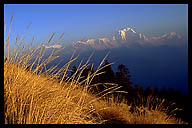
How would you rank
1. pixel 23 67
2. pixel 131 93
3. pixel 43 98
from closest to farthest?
pixel 43 98 < pixel 23 67 < pixel 131 93

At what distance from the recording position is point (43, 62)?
170cm
